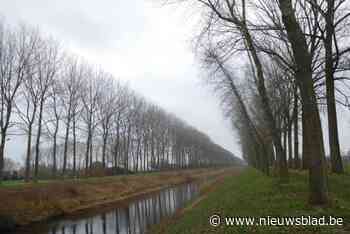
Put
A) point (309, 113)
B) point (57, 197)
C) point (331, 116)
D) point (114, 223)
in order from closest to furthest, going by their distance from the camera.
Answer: point (309, 113)
point (331, 116)
point (114, 223)
point (57, 197)

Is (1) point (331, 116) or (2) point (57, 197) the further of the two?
(2) point (57, 197)

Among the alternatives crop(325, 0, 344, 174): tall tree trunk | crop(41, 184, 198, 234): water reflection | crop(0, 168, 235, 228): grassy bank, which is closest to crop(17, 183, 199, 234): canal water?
crop(41, 184, 198, 234): water reflection

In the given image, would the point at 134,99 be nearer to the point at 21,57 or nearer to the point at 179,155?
the point at 21,57

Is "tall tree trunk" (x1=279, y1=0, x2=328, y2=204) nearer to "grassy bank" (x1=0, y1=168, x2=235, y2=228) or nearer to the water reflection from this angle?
the water reflection

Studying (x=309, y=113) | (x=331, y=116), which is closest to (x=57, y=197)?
(x=331, y=116)

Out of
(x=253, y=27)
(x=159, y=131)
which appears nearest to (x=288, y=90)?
(x=253, y=27)

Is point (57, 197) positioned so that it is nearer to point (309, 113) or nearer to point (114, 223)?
point (114, 223)

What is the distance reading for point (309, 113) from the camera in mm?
9602

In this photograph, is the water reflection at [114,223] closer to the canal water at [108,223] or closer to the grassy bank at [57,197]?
the canal water at [108,223]

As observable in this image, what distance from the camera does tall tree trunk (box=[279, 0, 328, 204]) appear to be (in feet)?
30.6

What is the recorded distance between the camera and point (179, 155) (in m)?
95.7

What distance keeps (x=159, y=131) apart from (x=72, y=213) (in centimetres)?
5373

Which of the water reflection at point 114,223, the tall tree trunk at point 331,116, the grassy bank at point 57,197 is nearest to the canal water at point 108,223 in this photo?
the water reflection at point 114,223

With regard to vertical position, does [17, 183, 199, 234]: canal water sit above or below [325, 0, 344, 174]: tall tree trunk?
below
